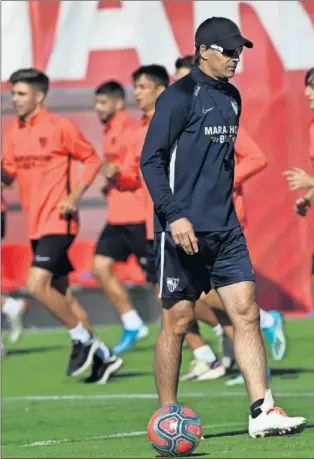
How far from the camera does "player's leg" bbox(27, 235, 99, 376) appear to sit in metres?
12.8

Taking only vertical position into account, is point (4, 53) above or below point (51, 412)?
above

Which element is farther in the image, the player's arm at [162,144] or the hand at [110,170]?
the hand at [110,170]

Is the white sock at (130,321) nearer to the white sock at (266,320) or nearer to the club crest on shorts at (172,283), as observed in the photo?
the white sock at (266,320)

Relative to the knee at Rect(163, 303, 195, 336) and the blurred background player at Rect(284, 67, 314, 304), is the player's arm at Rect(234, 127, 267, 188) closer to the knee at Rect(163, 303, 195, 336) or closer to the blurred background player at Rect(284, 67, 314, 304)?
the blurred background player at Rect(284, 67, 314, 304)

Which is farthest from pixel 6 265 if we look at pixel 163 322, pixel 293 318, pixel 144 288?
pixel 163 322

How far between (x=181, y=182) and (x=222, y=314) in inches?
154

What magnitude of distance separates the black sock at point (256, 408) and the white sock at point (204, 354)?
432 cm

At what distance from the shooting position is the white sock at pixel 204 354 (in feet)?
40.9

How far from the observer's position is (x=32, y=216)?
13172mm

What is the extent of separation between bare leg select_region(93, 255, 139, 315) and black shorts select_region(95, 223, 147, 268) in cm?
7

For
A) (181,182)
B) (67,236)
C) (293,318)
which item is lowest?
(293,318)

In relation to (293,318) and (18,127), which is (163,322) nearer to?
(18,127)

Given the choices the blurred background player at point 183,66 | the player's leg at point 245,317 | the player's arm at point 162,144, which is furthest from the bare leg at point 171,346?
the blurred background player at point 183,66

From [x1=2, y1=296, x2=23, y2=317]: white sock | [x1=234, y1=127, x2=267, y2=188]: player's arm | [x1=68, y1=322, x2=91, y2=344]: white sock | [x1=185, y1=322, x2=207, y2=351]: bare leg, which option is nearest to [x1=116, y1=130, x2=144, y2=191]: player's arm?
[x1=68, y1=322, x2=91, y2=344]: white sock
